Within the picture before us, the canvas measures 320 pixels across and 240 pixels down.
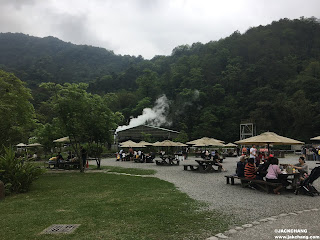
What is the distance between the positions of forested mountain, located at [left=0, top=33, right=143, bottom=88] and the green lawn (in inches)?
2916

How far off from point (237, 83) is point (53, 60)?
67286mm

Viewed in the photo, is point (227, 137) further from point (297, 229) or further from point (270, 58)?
point (297, 229)

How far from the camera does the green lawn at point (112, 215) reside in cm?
466

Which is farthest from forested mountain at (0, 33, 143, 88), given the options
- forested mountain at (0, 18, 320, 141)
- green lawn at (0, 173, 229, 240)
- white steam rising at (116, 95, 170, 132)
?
green lawn at (0, 173, 229, 240)

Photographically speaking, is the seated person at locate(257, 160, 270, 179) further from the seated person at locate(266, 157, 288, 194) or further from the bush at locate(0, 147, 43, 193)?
the bush at locate(0, 147, 43, 193)

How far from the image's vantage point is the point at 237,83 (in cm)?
6725

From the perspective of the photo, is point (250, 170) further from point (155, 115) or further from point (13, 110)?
point (155, 115)

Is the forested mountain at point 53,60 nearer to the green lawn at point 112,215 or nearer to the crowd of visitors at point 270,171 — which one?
the green lawn at point 112,215

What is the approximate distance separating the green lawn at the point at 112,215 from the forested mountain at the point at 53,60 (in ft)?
243

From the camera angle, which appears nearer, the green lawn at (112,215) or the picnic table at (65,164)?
the green lawn at (112,215)

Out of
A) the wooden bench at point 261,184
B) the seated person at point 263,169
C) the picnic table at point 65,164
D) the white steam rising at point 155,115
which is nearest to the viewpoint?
the wooden bench at point 261,184

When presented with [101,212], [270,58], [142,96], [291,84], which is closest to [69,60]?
[142,96]

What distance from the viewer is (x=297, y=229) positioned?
4.79 metres

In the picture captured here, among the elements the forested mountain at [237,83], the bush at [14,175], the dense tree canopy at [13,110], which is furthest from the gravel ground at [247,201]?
the forested mountain at [237,83]
